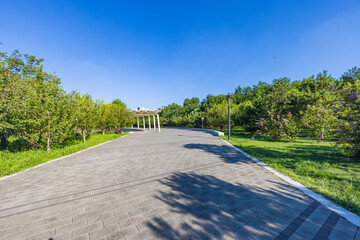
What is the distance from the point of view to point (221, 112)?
85.7ft

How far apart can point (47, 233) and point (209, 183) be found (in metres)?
3.73

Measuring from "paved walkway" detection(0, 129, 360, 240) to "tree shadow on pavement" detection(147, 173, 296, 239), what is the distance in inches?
0.7

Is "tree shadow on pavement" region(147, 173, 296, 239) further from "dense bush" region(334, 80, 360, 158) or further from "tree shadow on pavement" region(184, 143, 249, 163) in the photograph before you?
"dense bush" region(334, 80, 360, 158)

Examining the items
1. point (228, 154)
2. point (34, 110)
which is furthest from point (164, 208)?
point (34, 110)

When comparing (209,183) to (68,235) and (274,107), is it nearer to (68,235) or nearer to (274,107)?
(68,235)

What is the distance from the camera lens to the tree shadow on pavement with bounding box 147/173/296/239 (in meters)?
2.29

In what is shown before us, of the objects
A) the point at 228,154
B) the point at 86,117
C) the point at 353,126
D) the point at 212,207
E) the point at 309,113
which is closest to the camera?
the point at 212,207

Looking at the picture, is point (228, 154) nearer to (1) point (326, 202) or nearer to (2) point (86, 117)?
(1) point (326, 202)

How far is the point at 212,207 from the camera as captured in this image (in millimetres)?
2910

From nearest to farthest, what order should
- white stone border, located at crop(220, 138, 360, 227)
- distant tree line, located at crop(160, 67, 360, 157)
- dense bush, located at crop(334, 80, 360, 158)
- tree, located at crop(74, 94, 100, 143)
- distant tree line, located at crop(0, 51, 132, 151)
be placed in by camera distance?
white stone border, located at crop(220, 138, 360, 227) → dense bush, located at crop(334, 80, 360, 158) → distant tree line, located at crop(160, 67, 360, 157) → distant tree line, located at crop(0, 51, 132, 151) → tree, located at crop(74, 94, 100, 143)

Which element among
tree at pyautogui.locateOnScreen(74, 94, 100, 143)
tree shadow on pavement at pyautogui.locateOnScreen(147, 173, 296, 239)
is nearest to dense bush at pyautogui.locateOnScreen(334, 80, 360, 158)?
tree shadow on pavement at pyautogui.locateOnScreen(147, 173, 296, 239)

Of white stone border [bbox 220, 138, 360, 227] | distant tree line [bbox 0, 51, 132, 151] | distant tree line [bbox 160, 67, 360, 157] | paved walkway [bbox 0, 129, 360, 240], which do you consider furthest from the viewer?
distant tree line [bbox 0, 51, 132, 151]

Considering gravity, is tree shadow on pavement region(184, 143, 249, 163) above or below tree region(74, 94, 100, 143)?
below

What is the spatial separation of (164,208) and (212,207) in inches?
42.3
